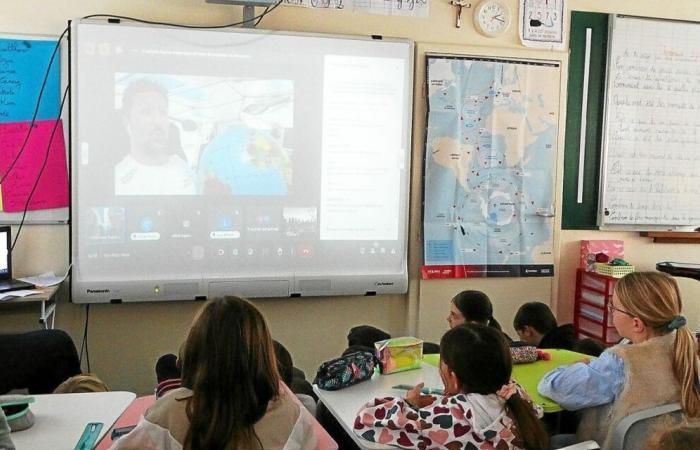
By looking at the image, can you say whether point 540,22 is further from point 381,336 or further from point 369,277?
point 381,336

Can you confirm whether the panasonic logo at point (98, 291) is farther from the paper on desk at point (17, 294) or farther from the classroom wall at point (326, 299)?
the paper on desk at point (17, 294)

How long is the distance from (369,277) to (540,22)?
1.83 m

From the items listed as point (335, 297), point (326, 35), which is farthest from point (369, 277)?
point (326, 35)

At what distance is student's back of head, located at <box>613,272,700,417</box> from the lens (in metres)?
2.16

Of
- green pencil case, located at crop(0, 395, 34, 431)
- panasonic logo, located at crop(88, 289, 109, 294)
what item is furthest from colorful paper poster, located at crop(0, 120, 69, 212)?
green pencil case, located at crop(0, 395, 34, 431)

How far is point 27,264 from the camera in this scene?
3.65 m

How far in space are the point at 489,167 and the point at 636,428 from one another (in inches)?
92.7

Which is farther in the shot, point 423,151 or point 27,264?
point 423,151

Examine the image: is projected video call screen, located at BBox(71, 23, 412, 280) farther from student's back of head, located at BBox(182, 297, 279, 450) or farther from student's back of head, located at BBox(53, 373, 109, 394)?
student's back of head, located at BBox(182, 297, 279, 450)

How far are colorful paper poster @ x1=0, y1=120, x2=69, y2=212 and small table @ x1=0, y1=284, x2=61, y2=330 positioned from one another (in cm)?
47

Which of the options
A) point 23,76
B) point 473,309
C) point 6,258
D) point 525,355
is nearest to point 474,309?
point 473,309

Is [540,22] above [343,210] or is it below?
above

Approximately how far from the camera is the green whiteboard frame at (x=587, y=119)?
4.34 m

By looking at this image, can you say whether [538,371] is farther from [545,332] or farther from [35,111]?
[35,111]
